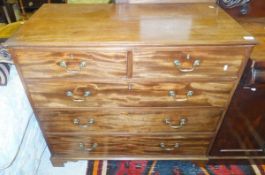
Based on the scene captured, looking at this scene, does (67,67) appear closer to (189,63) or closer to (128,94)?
(128,94)

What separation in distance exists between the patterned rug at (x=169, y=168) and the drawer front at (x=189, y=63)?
715mm

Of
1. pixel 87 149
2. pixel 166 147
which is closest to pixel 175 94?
pixel 166 147

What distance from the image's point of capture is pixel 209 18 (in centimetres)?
91

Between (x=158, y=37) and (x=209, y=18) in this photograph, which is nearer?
(x=158, y=37)

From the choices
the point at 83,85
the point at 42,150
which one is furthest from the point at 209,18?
the point at 42,150

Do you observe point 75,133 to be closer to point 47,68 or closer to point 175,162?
point 47,68

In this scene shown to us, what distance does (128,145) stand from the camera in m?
1.16

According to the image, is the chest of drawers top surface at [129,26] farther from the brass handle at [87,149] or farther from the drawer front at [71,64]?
the brass handle at [87,149]

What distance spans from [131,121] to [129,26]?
459 millimetres

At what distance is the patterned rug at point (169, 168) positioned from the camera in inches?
50.4

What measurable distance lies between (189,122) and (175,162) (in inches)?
17.1

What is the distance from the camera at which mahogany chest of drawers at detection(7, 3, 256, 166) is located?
0.76m

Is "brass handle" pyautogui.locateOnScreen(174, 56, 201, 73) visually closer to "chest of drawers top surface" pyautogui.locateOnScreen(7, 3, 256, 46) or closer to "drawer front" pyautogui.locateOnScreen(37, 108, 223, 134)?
"chest of drawers top surface" pyautogui.locateOnScreen(7, 3, 256, 46)

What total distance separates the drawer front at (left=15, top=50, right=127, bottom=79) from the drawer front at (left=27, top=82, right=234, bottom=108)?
0.05 meters
